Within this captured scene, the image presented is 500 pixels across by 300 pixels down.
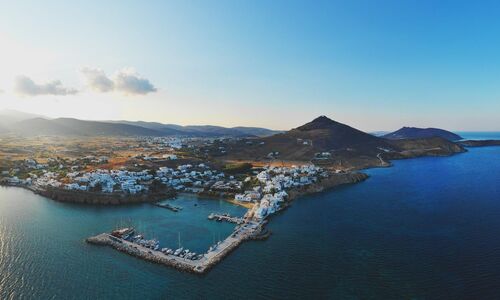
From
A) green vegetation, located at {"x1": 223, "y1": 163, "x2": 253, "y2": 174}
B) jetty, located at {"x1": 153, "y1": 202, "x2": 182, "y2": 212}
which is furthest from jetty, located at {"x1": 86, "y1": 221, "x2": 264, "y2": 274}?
green vegetation, located at {"x1": 223, "y1": 163, "x2": 253, "y2": 174}

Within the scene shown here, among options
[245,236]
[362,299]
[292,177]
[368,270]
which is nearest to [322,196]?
[292,177]

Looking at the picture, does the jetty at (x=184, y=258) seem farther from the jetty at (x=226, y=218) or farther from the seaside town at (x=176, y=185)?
the jetty at (x=226, y=218)

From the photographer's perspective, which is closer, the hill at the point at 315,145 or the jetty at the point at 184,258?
the jetty at the point at 184,258

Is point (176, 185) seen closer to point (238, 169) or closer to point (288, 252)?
point (238, 169)

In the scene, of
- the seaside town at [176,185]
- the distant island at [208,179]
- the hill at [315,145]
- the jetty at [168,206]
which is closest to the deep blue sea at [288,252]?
the jetty at [168,206]

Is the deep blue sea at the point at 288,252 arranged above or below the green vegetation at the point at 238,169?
below

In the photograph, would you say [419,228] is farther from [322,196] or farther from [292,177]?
[292,177]

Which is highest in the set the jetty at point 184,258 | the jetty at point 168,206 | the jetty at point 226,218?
the jetty at point 226,218
